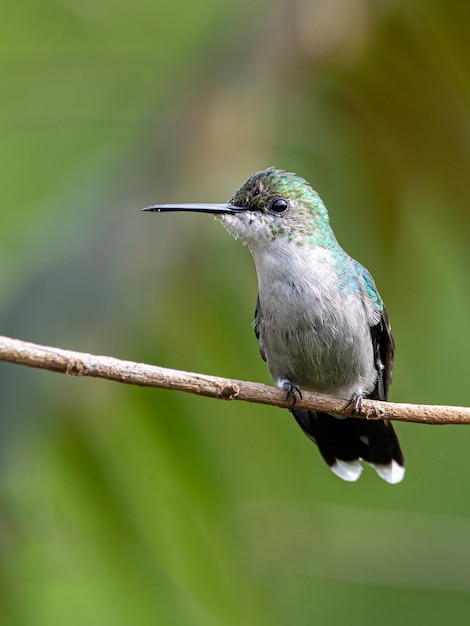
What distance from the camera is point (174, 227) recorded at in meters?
2.88

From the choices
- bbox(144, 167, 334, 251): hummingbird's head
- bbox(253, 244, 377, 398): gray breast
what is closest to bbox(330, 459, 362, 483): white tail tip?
bbox(253, 244, 377, 398): gray breast

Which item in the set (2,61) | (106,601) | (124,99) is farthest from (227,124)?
(124,99)

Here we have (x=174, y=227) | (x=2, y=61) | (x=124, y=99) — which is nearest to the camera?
(x=174, y=227)

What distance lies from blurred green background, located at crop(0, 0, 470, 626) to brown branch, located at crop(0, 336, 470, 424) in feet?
0.91

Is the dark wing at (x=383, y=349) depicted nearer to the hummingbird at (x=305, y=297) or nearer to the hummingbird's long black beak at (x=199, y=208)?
the hummingbird at (x=305, y=297)

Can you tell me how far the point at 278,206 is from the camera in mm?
3635

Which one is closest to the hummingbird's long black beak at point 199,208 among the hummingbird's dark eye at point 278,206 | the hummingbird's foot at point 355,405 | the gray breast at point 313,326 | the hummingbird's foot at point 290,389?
the hummingbird's dark eye at point 278,206

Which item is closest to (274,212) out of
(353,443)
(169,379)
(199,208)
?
(199,208)

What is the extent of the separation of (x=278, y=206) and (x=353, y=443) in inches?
52.8

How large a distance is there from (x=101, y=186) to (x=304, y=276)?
35.0 inches

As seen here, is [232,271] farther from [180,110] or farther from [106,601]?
[106,601]

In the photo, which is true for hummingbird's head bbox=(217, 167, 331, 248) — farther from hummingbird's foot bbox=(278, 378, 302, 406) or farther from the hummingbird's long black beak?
hummingbird's foot bbox=(278, 378, 302, 406)

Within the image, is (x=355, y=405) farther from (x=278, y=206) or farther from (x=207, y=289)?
(x=278, y=206)

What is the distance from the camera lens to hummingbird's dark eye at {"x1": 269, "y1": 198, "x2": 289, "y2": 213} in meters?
Answer: 3.63
